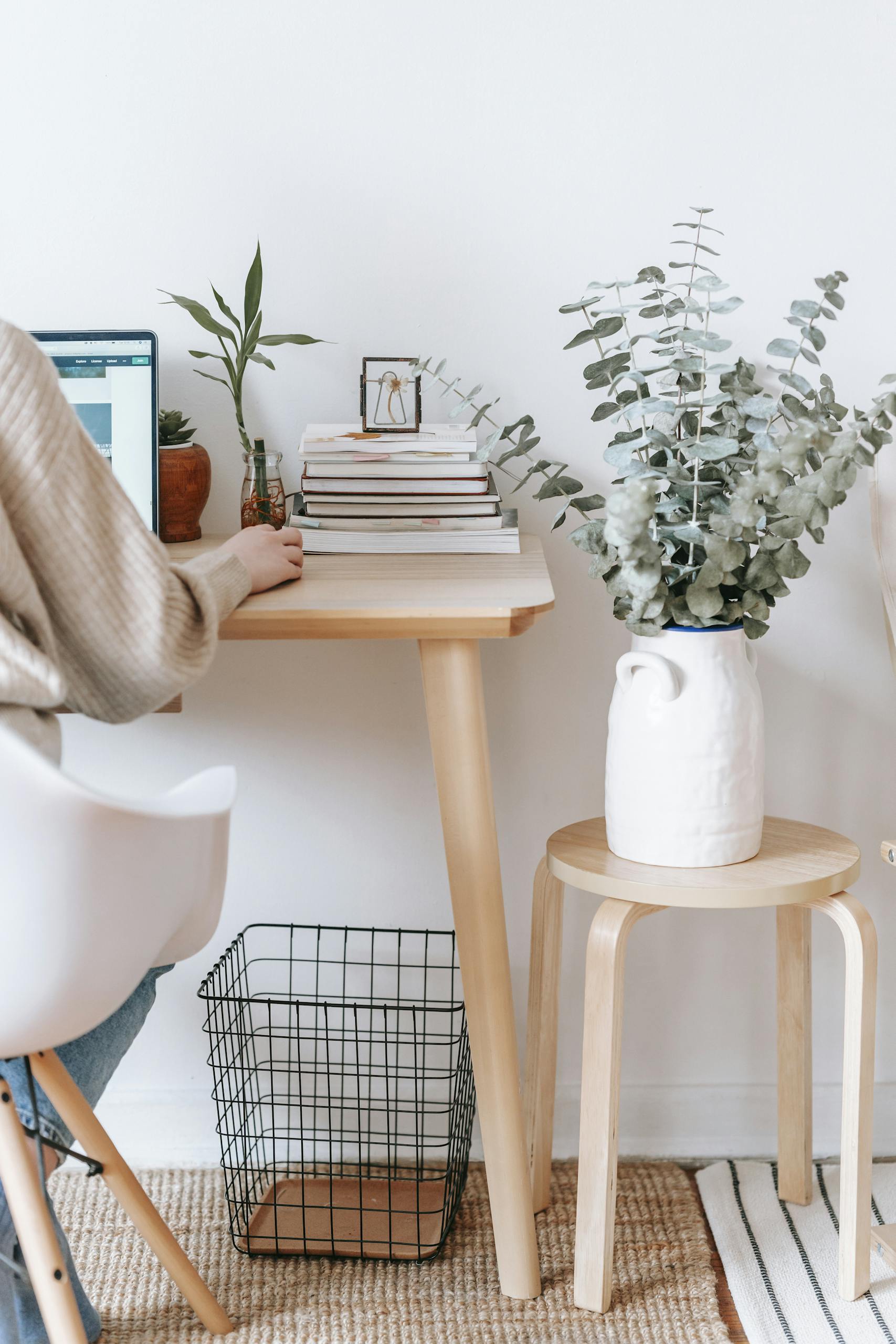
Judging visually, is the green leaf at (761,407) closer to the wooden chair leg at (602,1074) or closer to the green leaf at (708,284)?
the green leaf at (708,284)

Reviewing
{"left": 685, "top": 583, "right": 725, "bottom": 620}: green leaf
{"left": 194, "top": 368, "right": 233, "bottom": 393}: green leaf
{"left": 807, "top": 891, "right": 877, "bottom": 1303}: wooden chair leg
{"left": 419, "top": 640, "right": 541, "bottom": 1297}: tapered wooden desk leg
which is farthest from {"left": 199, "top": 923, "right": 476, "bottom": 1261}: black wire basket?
{"left": 194, "top": 368, "right": 233, "bottom": 393}: green leaf

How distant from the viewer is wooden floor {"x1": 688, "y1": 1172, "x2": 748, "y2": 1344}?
1.20 m

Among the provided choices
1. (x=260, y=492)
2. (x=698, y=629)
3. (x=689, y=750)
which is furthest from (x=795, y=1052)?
(x=260, y=492)

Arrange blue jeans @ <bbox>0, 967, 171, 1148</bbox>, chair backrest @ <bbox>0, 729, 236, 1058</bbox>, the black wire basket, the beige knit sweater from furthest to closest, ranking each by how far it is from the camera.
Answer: the black wire basket, blue jeans @ <bbox>0, 967, 171, 1148</bbox>, the beige knit sweater, chair backrest @ <bbox>0, 729, 236, 1058</bbox>

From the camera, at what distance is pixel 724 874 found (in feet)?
3.85

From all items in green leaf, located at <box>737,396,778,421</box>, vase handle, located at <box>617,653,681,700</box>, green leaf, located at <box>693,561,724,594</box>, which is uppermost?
green leaf, located at <box>737,396,778,421</box>

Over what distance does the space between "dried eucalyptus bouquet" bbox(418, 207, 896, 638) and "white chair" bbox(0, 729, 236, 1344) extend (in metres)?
0.49

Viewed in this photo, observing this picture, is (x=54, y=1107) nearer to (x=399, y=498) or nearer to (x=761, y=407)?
(x=399, y=498)

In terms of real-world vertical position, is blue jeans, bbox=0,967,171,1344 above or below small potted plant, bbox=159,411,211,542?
→ below

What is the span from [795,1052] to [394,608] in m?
0.77

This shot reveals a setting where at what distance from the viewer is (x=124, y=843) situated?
2.55 ft

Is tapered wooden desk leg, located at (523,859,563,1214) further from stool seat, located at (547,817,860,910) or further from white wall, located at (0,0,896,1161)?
white wall, located at (0,0,896,1161)

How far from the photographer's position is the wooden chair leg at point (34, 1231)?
2.99ft

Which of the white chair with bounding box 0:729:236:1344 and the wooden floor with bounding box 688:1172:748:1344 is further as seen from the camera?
the wooden floor with bounding box 688:1172:748:1344
